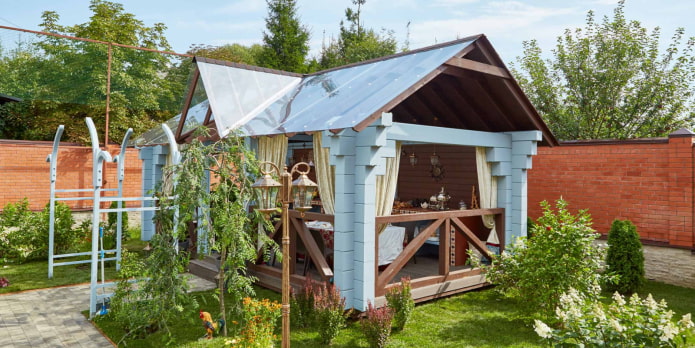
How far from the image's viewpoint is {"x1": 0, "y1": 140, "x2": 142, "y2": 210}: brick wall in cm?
1255

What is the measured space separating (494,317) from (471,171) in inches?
155

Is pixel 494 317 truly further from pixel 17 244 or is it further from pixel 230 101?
pixel 17 244

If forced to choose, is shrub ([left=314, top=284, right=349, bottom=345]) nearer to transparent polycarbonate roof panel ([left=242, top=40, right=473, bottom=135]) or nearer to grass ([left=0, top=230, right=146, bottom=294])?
transparent polycarbonate roof panel ([left=242, top=40, right=473, bottom=135])

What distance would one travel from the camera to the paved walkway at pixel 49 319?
5508mm

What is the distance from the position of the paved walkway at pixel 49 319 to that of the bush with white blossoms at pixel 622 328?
A: 4242mm

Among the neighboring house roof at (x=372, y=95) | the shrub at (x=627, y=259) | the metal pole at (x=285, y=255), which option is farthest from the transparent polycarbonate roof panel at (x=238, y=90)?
the shrub at (x=627, y=259)

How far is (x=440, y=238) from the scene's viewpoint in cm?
731

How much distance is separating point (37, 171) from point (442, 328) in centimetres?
1201

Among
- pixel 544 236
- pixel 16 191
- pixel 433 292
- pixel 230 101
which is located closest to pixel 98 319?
pixel 230 101

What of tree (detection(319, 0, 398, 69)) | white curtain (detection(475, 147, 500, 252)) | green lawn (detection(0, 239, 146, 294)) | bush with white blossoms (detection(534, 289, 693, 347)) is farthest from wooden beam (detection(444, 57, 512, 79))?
tree (detection(319, 0, 398, 69))

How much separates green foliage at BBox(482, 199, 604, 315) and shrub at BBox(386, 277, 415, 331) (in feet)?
4.89

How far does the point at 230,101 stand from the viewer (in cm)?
842

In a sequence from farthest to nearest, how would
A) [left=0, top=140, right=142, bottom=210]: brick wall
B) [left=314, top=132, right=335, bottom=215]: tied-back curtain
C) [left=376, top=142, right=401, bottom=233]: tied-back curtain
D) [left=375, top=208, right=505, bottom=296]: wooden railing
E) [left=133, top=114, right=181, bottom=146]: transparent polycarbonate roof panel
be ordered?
[left=0, top=140, right=142, bottom=210]: brick wall < [left=133, top=114, right=181, bottom=146]: transparent polycarbonate roof panel < [left=314, top=132, right=335, bottom=215]: tied-back curtain < [left=376, top=142, right=401, bottom=233]: tied-back curtain < [left=375, top=208, right=505, bottom=296]: wooden railing

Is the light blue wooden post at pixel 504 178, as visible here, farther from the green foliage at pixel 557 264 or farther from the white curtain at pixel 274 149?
the white curtain at pixel 274 149
